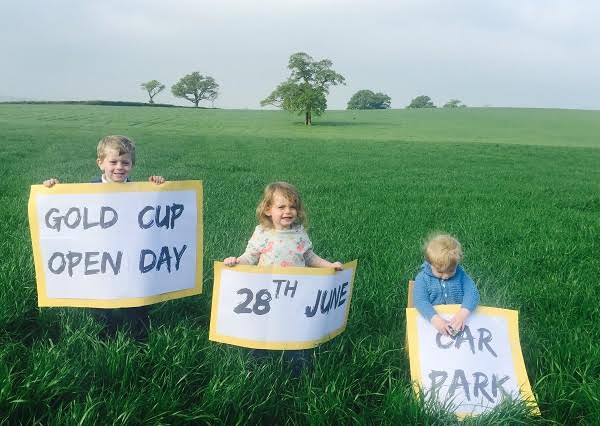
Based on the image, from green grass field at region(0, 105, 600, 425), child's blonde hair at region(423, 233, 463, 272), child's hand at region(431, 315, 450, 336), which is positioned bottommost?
green grass field at region(0, 105, 600, 425)

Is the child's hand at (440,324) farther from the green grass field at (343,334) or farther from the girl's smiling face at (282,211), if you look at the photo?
the girl's smiling face at (282,211)

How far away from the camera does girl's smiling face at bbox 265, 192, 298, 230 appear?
379 centimetres

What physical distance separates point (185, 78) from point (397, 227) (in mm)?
117956

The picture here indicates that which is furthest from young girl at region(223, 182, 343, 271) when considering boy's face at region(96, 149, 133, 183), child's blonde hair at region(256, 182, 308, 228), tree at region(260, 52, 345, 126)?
tree at region(260, 52, 345, 126)

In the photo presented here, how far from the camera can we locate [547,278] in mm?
5551

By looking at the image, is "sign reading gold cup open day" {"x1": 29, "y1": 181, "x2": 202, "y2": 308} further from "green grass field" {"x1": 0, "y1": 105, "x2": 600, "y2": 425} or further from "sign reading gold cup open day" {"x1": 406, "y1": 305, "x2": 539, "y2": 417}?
"sign reading gold cup open day" {"x1": 406, "y1": 305, "x2": 539, "y2": 417}

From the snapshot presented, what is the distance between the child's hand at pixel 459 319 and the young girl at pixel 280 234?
87 cm

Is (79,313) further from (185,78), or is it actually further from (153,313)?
(185,78)

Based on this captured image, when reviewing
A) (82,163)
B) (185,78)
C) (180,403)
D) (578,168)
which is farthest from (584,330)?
(185,78)

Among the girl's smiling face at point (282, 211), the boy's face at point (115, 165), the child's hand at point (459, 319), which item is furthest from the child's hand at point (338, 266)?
the boy's face at point (115, 165)

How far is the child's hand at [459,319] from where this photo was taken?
352 centimetres

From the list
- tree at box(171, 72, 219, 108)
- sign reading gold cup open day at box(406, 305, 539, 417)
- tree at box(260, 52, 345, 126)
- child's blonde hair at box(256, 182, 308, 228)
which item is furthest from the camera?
tree at box(171, 72, 219, 108)

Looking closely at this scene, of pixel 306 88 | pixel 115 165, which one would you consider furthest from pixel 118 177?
pixel 306 88

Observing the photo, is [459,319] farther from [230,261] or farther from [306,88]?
[306,88]
